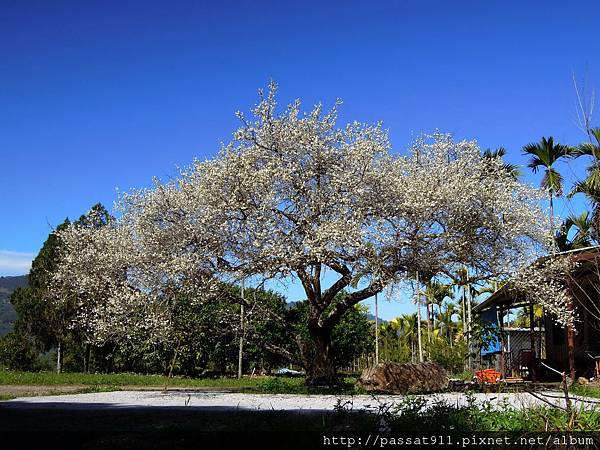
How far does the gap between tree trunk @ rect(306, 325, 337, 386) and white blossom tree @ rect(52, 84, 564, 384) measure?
2.5 inches

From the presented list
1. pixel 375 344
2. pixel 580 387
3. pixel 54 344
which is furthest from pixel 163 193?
pixel 375 344

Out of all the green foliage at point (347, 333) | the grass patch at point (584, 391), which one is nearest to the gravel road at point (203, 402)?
the grass patch at point (584, 391)

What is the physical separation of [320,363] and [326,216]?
4.78m

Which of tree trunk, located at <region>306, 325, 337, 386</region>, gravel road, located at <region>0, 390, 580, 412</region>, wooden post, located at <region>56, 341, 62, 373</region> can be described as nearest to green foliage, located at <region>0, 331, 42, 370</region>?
wooden post, located at <region>56, 341, 62, 373</region>

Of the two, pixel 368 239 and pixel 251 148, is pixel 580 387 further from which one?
pixel 251 148

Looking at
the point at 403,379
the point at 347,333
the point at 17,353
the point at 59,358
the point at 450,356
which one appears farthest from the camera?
the point at 347,333

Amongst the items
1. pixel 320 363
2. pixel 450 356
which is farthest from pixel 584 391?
pixel 450 356

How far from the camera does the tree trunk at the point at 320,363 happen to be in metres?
18.0

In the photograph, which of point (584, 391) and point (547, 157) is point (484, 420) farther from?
point (547, 157)

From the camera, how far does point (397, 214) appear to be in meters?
16.4

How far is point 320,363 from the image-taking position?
18250 mm

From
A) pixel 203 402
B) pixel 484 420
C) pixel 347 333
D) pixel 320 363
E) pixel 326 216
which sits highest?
pixel 326 216

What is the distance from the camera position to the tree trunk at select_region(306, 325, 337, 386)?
1797 centimetres

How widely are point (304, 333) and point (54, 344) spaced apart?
44.0 feet
